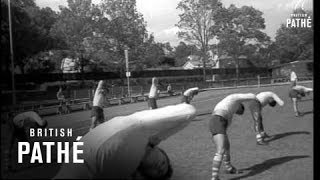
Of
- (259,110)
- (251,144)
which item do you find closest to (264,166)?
(251,144)

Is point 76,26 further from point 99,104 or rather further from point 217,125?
point 217,125

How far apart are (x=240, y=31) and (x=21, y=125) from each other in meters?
2.22

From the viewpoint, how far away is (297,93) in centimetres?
449

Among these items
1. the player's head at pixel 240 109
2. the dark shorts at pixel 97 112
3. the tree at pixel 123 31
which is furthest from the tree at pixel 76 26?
the player's head at pixel 240 109

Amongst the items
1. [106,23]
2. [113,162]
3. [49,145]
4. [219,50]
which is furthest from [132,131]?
[219,50]

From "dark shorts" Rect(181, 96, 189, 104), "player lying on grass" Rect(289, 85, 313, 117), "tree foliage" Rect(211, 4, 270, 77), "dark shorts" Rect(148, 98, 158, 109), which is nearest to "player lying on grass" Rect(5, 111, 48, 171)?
"dark shorts" Rect(148, 98, 158, 109)

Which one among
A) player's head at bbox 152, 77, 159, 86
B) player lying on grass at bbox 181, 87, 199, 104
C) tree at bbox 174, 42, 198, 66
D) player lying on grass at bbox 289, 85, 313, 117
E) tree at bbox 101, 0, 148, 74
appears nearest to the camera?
tree at bbox 101, 0, 148, 74

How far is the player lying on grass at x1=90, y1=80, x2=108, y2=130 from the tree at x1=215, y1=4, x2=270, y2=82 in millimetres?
1215

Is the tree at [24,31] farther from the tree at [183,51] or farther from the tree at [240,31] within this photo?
the tree at [240,31]

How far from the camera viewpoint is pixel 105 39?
3.55 m

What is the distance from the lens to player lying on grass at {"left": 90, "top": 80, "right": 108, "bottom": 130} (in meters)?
3.48

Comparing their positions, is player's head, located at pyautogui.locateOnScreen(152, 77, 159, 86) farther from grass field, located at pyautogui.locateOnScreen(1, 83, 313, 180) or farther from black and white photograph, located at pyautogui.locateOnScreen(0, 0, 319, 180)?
grass field, located at pyautogui.locateOnScreen(1, 83, 313, 180)

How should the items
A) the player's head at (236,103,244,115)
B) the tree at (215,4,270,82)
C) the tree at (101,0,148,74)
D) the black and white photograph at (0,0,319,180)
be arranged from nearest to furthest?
the black and white photograph at (0,0,319,180) < the tree at (101,0,148,74) < the tree at (215,4,270,82) < the player's head at (236,103,244,115)

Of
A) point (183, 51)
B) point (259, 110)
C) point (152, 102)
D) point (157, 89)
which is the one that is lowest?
point (259, 110)
